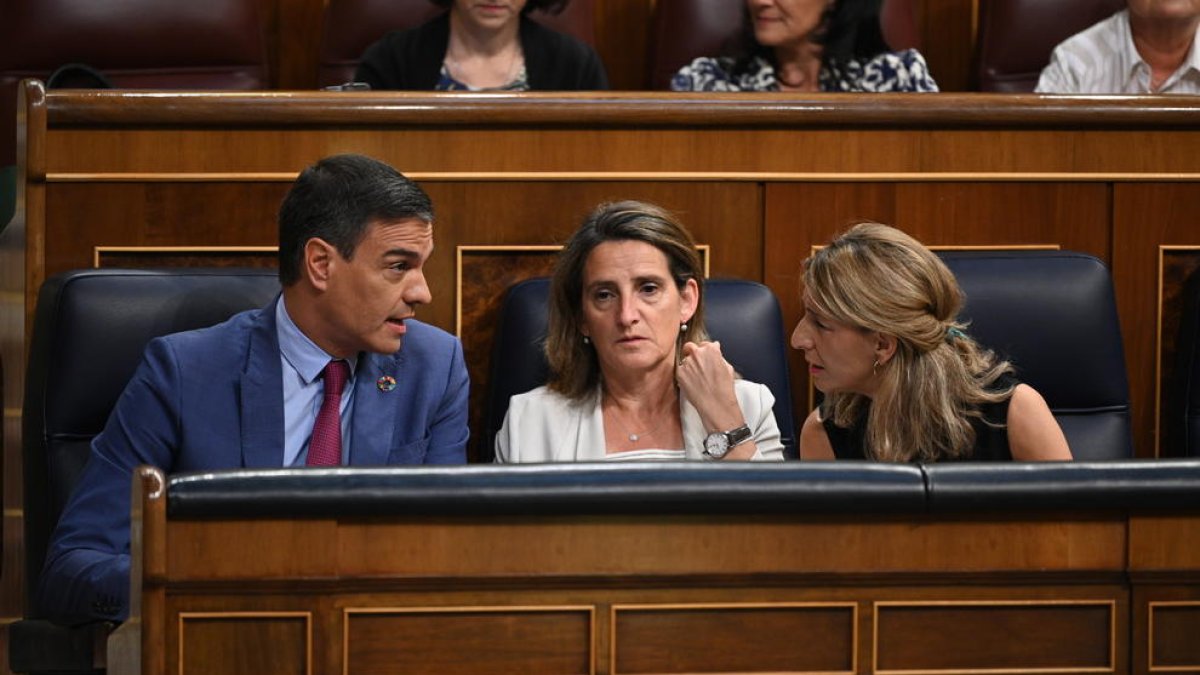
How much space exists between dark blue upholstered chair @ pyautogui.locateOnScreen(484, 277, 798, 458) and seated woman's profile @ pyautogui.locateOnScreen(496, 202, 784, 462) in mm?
19

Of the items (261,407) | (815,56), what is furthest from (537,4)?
(261,407)

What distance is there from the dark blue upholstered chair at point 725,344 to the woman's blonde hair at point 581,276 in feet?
0.06

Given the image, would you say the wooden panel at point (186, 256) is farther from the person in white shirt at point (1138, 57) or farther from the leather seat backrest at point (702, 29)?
the person in white shirt at point (1138, 57)

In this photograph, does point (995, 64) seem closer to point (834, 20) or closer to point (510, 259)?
point (834, 20)

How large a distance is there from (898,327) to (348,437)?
1.46 feet

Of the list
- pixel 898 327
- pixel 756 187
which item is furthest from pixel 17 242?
pixel 898 327

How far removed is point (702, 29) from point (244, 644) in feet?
4.47

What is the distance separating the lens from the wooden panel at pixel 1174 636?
2.93 feet

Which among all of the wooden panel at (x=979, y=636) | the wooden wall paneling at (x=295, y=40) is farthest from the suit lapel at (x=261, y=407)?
the wooden wall paneling at (x=295, y=40)

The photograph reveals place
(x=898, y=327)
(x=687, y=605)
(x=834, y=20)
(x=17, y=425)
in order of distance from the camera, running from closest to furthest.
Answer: (x=687, y=605), (x=898, y=327), (x=17, y=425), (x=834, y=20)

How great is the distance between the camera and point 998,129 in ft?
5.34

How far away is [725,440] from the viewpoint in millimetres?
1435

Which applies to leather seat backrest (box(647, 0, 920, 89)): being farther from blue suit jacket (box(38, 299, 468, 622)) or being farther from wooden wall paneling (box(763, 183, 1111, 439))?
blue suit jacket (box(38, 299, 468, 622))

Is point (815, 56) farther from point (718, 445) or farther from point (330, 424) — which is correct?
point (330, 424)
